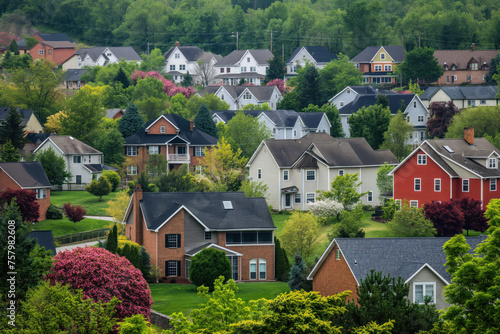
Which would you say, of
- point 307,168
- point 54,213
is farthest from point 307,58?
point 54,213

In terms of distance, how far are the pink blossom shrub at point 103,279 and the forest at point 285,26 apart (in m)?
120

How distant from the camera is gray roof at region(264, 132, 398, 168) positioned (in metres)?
78.7

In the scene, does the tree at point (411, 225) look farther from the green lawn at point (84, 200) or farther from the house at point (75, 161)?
the house at point (75, 161)

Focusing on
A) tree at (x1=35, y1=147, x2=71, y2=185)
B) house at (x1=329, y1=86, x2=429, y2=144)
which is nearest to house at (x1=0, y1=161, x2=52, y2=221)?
tree at (x1=35, y1=147, x2=71, y2=185)

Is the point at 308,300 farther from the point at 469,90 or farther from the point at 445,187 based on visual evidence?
the point at 469,90

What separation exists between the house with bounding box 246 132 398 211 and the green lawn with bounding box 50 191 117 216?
44.0 ft

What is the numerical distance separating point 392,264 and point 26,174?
38.9m

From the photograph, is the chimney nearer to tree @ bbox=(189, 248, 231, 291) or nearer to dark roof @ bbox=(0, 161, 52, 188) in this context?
tree @ bbox=(189, 248, 231, 291)

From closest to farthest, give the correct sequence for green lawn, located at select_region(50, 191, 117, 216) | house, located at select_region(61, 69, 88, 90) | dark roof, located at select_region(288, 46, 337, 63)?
green lawn, located at select_region(50, 191, 117, 216)
house, located at select_region(61, 69, 88, 90)
dark roof, located at select_region(288, 46, 337, 63)

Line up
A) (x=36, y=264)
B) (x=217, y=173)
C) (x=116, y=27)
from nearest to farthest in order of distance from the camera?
(x=36, y=264)
(x=217, y=173)
(x=116, y=27)

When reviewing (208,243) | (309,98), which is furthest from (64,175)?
(309,98)

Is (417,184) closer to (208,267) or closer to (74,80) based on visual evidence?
(208,267)

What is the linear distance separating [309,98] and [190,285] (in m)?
73.2

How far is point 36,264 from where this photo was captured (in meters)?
36.2
